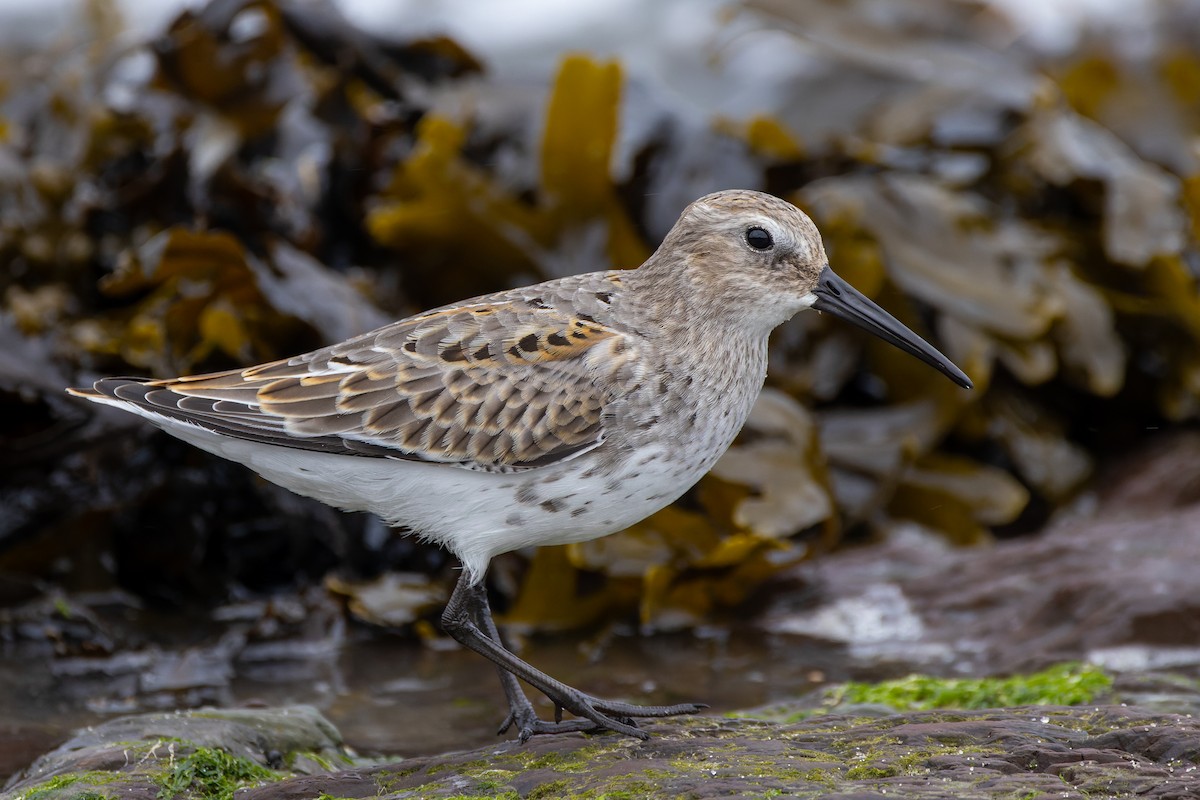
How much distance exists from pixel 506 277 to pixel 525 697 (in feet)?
9.18

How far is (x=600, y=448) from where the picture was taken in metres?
3.82

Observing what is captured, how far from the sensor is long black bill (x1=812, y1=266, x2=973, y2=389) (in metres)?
4.07

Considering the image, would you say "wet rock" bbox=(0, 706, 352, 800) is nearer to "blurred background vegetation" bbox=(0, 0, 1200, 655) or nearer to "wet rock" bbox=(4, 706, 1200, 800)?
"wet rock" bbox=(4, 706, 1200, 800)

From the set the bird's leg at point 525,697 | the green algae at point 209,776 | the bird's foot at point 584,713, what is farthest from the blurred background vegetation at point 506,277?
the green algae at point 209,776

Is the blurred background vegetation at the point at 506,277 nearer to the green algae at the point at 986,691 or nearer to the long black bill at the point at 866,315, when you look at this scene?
the green algae at the point at 986,691

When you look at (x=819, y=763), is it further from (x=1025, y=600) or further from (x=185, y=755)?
(x=1025, y=600)

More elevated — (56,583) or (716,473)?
(716,473)

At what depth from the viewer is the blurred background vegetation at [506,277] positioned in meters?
5.41

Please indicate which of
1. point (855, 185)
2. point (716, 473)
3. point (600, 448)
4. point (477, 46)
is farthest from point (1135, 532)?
point (477, 46)

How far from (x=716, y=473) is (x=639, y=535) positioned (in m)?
0.40

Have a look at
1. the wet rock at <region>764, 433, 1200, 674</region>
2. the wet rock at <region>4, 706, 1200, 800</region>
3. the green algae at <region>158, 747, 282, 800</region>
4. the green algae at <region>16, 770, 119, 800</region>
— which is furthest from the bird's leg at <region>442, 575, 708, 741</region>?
the wet rock at <region>764, 433, 1200, 674</region>

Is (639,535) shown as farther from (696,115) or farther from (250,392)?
(696,115)

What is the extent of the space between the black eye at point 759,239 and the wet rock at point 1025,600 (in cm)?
181

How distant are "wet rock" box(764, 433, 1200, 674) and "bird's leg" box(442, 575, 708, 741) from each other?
1578 mm
